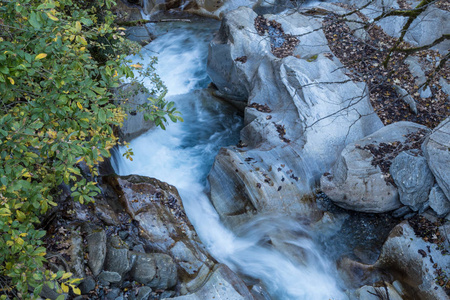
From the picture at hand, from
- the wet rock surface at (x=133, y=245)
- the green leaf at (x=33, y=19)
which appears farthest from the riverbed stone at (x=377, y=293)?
the green leaf at (x=33, y=19)

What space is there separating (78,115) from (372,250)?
6529 mm

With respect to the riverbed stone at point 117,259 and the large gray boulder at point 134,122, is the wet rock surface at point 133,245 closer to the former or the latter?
the riverbed stone at point 117,259

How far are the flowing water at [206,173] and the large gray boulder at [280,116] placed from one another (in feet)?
1.41

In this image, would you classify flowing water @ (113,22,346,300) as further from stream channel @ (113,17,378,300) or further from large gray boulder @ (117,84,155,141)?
large gray boulder @ (117,84,155,141)

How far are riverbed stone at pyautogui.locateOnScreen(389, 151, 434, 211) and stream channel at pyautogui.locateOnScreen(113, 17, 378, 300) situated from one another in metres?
1.82

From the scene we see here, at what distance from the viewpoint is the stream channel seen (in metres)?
7.38

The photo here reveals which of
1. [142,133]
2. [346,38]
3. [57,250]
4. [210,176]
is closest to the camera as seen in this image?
[57,250]

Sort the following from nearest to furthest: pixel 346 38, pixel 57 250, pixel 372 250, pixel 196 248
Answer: pixel 57 250, pixel 196 248, pixel 372 250, pixel 346 38

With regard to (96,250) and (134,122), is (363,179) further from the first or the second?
(134,122)

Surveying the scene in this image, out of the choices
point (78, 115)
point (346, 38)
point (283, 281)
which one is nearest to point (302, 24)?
point (346, 38)

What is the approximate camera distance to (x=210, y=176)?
862 centimetres

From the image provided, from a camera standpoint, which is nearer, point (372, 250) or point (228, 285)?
point (228, 285)

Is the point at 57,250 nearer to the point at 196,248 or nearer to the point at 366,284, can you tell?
the point at 196,248

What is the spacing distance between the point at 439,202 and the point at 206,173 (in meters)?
5.45
